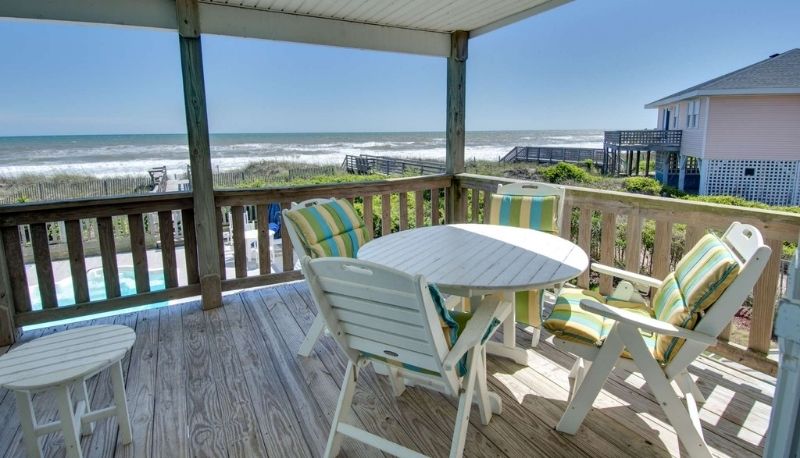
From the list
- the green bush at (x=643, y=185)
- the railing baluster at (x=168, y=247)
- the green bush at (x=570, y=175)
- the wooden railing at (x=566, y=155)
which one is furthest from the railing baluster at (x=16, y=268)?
the wooden railing at (x=566, y=155)

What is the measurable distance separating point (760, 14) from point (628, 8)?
957cm

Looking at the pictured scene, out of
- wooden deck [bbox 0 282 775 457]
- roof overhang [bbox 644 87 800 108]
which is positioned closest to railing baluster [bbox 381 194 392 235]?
wooden deck [bbox 0 282 775 457]

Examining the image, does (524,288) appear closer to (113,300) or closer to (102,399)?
(102,399)

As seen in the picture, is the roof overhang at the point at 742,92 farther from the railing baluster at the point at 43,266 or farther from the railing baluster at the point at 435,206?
the railing baluster at the point at 43,266

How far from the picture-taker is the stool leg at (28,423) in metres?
1.54

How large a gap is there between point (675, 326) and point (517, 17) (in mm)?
2772

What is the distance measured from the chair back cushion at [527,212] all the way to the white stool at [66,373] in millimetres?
2131

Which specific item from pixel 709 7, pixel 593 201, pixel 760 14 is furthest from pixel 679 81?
pixel 593 201

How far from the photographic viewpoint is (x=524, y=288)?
166 cm

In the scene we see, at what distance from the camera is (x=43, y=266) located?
2.95 m

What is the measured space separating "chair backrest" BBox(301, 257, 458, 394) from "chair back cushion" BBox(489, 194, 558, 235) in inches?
59.1

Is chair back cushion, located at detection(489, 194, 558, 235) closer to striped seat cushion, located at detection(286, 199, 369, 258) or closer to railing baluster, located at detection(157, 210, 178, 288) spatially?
striped seat cushion, located at detection(286, 199, 369, 258)

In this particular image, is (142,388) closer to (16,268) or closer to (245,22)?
(16,268)

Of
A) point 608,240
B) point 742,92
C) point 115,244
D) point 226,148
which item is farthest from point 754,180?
point 226,148
